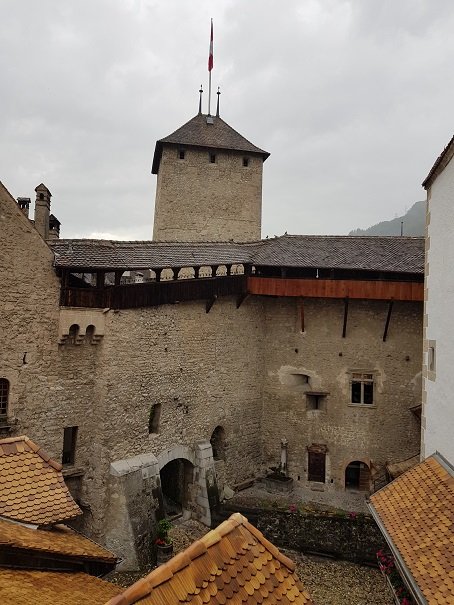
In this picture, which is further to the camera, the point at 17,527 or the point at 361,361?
the point at 361,361

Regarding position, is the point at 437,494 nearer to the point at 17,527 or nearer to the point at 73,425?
the point at 17,527

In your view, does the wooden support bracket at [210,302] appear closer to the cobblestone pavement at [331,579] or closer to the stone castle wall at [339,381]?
the stone castle wall at [339,381]

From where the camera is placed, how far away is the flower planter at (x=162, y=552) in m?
10.5

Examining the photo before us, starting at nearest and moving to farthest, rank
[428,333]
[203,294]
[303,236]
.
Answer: [428,333], [203,294], [303,236]

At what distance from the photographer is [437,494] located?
22.4 feet

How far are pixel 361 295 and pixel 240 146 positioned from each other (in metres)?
9.51

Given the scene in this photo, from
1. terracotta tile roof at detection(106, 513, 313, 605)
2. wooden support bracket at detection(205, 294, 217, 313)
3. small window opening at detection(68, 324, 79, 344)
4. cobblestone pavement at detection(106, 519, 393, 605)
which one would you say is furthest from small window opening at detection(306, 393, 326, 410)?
terracotta tile roof at detection(106, 513, 313, 605)

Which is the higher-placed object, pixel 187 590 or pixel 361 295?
pixel 361 295

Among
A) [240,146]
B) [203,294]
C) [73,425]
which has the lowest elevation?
[73,425]

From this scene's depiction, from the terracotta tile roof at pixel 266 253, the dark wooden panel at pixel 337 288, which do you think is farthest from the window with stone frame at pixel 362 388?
the terracotta tile roof at pixel 266 253

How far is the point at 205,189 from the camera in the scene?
1967 cm

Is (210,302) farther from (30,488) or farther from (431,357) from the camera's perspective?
(30,488)

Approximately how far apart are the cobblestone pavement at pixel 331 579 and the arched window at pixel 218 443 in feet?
8.44

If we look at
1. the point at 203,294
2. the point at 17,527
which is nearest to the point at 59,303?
the point at 203,294
